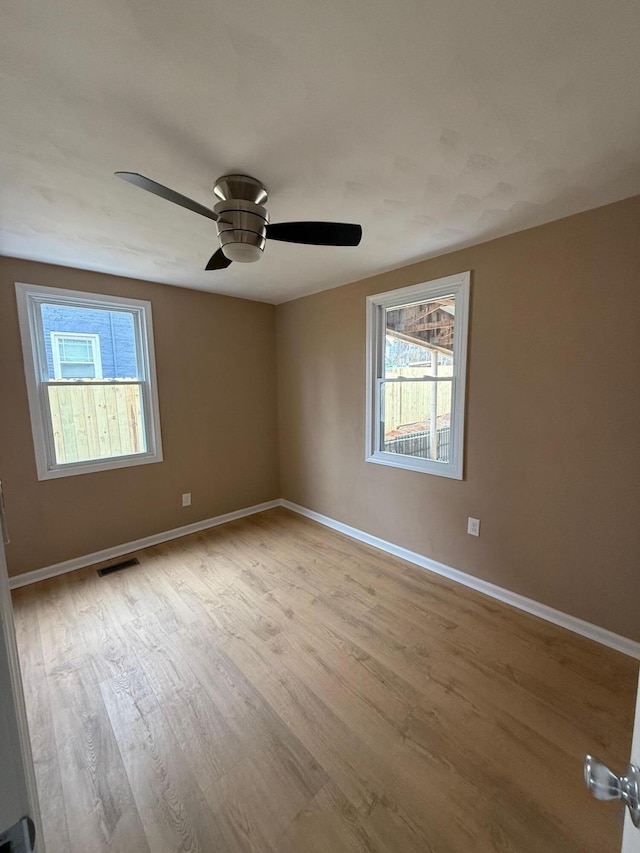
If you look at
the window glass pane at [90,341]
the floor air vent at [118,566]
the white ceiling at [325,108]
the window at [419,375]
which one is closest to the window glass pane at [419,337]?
the window at [419,375]

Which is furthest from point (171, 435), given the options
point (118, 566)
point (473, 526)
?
point (473, 526)

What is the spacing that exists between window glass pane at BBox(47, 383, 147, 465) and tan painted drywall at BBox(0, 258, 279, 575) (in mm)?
180

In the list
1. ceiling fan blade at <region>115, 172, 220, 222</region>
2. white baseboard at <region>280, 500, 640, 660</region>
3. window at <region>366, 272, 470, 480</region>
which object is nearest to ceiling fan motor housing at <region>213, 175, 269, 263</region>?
ceiling fan blade at <region>115, 172, 220, 222</region>

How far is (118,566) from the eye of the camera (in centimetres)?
287

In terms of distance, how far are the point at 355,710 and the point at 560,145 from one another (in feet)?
8.37

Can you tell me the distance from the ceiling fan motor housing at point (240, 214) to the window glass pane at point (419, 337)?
155 cm

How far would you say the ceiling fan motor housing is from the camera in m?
1.54

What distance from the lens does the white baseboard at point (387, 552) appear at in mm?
1994

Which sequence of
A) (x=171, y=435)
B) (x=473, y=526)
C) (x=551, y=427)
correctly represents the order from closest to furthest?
(x=551, y=427) → (x=473, y=526) → (x=171, y=435)

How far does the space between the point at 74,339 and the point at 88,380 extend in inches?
13.3

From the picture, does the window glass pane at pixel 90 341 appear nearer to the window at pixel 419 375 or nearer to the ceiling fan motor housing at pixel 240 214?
the ceiling fan motor housing at pixel 240 214

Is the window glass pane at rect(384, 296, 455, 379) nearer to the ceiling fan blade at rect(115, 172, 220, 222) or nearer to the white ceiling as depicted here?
the white ceiling

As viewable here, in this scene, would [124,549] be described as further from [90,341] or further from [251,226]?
[251,226]

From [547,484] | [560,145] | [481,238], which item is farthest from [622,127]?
[547,484]
